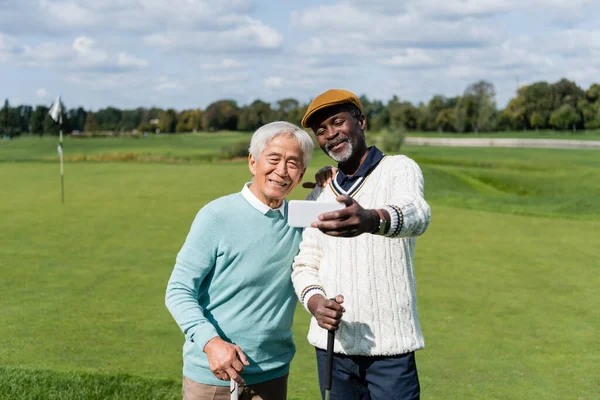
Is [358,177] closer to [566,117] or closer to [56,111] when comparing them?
[56,111]

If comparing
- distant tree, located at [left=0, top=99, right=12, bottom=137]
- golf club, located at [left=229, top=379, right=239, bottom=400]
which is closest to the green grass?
golf club, located at [left=229, top=379, right=239, bottom=400]

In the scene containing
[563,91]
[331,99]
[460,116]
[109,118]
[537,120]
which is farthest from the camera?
[109,118]

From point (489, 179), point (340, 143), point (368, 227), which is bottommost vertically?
point (489, 179)

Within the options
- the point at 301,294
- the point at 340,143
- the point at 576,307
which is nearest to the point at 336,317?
the point at 301,294

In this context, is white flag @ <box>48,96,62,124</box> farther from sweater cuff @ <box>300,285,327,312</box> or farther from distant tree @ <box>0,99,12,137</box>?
distant tree @ <box>0,99,12,137</box>

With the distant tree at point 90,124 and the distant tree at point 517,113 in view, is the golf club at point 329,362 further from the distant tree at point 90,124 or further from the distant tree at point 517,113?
the distant tree at point 517,113

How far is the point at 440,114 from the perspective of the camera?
98.5 metres

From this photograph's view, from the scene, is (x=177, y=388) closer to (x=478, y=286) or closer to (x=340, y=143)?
(x=340, y=143)

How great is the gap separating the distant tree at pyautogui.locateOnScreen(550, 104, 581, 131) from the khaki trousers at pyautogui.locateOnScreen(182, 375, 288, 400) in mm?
91842

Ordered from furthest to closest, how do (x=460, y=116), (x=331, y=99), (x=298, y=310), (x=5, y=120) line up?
(x=460, y=116) < (x=5, y=120) < (x=298, y=310) < (x=331, y=99)

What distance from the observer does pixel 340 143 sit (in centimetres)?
281

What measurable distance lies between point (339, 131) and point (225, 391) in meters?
1.09

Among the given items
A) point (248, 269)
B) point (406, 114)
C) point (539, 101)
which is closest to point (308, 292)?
point (248, 269)

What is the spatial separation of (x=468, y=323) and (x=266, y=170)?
4.34 meters
